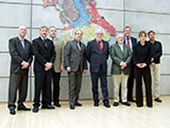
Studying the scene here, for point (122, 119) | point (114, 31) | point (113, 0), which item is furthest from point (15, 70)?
point (113, 0)

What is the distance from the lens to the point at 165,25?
16.8 ft

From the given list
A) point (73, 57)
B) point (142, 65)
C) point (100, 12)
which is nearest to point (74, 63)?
point (73, 57)

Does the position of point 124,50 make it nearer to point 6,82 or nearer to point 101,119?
point 101,119

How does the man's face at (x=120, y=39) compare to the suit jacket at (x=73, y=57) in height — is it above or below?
above

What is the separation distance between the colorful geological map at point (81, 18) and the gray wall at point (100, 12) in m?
0.13

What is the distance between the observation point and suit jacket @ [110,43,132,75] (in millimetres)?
3732

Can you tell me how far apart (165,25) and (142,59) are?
2.15 meters

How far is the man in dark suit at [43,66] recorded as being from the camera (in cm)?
324

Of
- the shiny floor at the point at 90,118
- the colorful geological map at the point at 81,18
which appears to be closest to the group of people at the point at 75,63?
the shiny floor at the point at 90,118

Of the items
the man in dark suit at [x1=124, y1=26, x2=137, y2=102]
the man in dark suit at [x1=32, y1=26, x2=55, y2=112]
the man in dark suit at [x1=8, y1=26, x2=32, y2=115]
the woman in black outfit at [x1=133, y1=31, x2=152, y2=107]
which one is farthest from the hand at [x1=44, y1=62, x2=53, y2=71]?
the man in dark suit at [x1=124, y1=26, x2=137, y2=102]

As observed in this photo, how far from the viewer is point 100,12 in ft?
15.2

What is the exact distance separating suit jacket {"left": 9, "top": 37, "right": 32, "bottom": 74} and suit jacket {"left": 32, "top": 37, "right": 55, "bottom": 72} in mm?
130

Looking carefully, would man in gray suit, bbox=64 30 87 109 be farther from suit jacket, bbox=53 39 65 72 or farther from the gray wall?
the gray wall

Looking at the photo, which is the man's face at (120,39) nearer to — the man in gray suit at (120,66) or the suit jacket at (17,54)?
the man in gray suit at (120,66)
